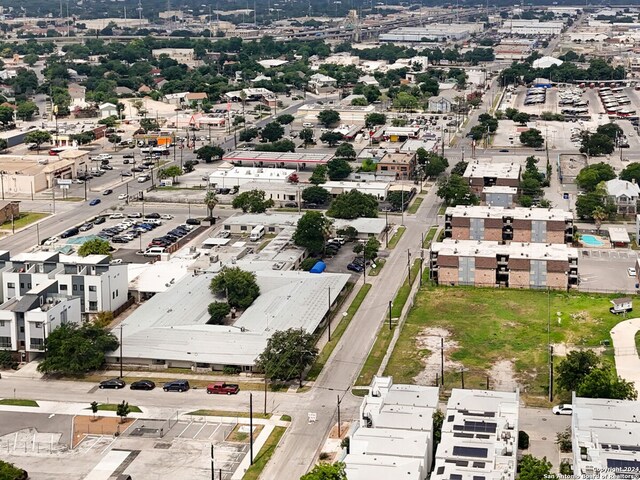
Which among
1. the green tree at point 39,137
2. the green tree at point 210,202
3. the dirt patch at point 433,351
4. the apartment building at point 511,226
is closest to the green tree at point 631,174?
the apartment building at point 511,226

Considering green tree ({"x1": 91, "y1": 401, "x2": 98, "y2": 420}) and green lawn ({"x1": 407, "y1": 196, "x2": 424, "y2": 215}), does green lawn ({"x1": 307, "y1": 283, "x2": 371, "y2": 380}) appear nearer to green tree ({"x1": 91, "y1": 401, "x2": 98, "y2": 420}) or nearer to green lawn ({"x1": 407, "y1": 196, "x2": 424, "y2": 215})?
green tree ({"x1": 91, "y1": 401, "x2": 98, "y2": 420})

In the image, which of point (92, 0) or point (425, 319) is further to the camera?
point (92, 0)

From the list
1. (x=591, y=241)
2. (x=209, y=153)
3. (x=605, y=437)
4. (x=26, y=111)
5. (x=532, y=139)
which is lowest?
(x=591, y=241)

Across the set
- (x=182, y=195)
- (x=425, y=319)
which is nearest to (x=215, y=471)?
(x=425, y=319)

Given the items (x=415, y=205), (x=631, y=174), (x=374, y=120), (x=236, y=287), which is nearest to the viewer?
(x=236, y=287)

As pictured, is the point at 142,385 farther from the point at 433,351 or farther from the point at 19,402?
the point at 433,351

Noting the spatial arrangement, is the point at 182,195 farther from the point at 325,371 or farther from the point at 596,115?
the point at 596,115

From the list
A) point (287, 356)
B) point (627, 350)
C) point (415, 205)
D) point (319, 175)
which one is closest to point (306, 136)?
point (319, 175)
